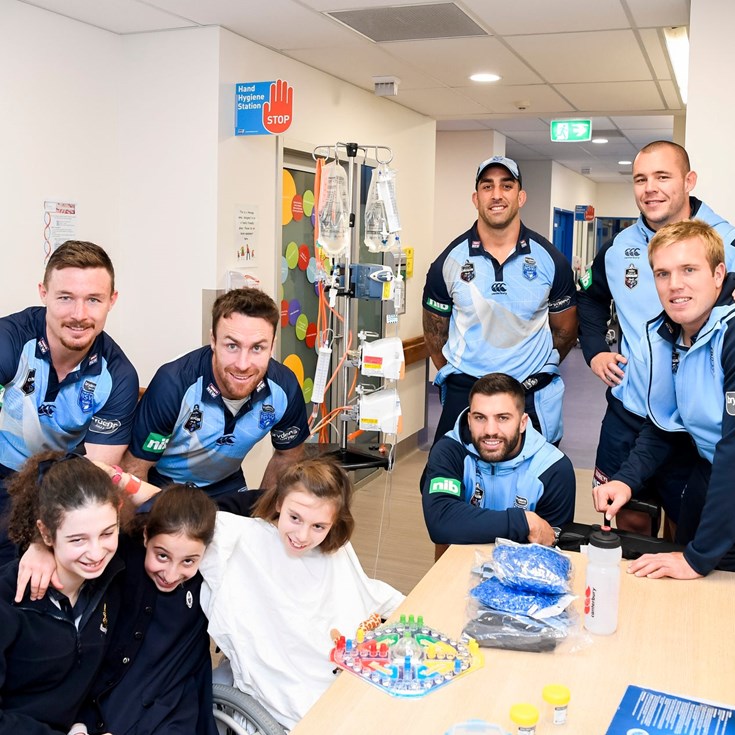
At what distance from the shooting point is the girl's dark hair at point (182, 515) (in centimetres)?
199

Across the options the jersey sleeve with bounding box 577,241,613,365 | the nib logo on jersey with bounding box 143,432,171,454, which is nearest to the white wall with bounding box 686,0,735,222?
the jersey sleeve with bounding box 577,241,613,365

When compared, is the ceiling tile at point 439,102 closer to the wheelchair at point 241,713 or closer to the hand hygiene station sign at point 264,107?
the hand hygiene station sign at point 264,107

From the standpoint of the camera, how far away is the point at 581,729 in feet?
4.79

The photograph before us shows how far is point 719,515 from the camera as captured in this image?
6.83 ft

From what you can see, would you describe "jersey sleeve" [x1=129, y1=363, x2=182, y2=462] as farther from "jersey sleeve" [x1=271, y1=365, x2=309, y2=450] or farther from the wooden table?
the wooden table

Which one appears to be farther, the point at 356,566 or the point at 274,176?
the point at 274,176

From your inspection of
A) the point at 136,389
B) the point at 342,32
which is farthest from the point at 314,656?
the point at 342,32

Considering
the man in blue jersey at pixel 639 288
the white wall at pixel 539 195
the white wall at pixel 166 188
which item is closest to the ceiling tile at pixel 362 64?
the white wall at pixel 166 188

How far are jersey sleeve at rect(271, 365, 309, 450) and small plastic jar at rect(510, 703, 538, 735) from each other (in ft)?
5.09

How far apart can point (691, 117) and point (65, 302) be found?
2.56m

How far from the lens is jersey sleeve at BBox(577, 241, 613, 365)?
129 inches

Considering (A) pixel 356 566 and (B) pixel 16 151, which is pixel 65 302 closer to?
(A) pixel 356 566

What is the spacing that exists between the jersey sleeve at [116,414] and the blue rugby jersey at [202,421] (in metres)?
0.03

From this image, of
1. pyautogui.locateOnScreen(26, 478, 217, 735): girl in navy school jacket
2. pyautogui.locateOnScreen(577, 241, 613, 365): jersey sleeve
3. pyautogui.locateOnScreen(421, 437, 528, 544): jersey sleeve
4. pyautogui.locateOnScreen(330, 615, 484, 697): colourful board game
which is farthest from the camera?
pyautogui.locateOnScreen(577, 241, 613, 365): jersey sleeve
